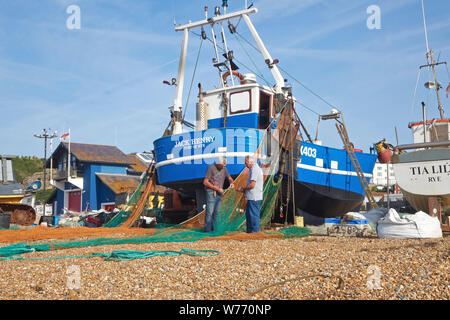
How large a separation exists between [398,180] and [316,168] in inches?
85.9

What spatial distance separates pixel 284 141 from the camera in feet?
37.1

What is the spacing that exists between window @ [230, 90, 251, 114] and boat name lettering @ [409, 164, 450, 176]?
4671 mm

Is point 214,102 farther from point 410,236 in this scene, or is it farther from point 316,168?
A: point 410,236

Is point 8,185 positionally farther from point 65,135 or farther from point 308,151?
point 65,135

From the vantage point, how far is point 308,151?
12133 millimetres

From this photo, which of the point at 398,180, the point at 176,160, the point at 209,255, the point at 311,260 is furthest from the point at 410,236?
the point at 176,160

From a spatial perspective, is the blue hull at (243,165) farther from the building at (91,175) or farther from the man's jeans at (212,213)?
the building at (91,175)

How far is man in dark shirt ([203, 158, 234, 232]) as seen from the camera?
859cm

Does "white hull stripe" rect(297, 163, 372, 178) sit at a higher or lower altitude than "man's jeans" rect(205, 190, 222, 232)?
higher

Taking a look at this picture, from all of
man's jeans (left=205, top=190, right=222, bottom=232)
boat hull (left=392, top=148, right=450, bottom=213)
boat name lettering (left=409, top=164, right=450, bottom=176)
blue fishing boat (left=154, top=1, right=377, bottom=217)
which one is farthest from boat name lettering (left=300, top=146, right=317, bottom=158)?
man's jeans (left=205, top=190, right=222, bottom=232)

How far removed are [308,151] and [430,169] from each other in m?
3.12

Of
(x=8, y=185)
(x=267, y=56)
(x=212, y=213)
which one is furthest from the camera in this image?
(x=8, y=185)

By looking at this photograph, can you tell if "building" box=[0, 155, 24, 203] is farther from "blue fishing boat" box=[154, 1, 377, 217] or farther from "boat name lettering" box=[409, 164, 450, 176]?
"boat name lettering" box=[409, 164, 450, 176]

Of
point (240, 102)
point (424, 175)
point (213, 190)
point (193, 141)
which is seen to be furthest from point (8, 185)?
point (424, 175)
